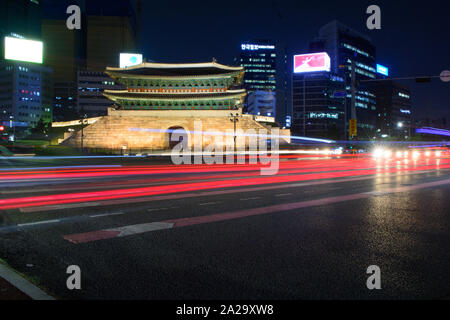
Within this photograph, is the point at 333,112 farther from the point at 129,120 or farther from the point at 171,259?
the point at 171,259

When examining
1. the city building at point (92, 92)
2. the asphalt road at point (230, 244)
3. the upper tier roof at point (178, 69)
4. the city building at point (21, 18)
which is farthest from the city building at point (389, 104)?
the city building at point (21, 18)

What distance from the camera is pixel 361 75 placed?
436ft

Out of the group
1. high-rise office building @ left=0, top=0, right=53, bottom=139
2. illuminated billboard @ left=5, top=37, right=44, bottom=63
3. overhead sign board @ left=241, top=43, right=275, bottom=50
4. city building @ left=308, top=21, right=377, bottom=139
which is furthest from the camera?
overhead sign board @ left=241, top=43, right=275, bottom=50

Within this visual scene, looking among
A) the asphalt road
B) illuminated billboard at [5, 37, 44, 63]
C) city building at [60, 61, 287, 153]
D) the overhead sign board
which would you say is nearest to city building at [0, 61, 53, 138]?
city building at [60, 61, 287, 153]

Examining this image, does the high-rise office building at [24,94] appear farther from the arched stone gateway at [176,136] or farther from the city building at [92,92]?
the arched stone gateway at [176,136]

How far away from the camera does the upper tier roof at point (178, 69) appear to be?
51062 millimetres

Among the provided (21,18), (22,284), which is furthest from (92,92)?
(21,18)

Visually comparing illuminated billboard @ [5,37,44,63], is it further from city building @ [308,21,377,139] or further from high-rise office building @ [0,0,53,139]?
city building @ [308,21,377,139]

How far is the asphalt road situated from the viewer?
3.51m

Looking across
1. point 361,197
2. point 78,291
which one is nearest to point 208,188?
point 361,197

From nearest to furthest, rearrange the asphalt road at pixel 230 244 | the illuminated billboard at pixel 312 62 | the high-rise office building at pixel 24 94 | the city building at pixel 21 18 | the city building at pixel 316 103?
the asphalt road at pixel 230 244
the illuminated billboard at pixel 312 62
the high-rise office building at pixel 24 94
the city building at pixel 316 103
the city building at pixel 21 18

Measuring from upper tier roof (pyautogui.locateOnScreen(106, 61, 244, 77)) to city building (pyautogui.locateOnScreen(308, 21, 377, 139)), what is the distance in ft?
268

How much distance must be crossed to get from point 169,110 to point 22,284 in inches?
1962

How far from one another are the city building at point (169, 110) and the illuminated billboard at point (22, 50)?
15.6 m
